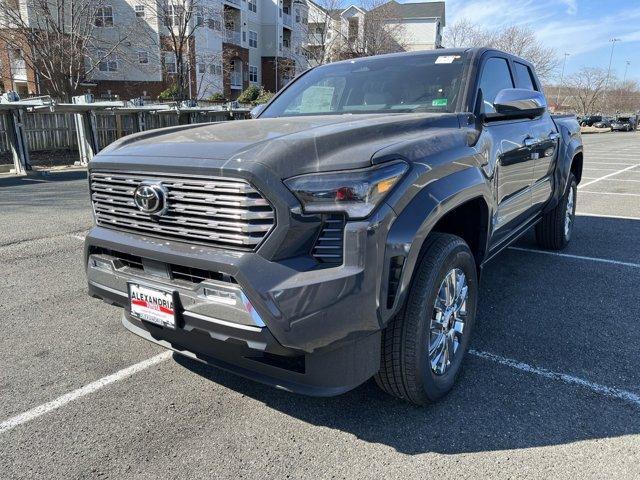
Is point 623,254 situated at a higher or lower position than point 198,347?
lower

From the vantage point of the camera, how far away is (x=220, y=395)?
9.59 ft

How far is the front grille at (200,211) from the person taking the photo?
2133 mm

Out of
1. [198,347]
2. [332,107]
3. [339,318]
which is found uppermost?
[332,107]

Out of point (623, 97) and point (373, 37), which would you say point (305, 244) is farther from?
point (623, 97)

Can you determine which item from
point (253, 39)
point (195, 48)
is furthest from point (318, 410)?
point (253, 39)

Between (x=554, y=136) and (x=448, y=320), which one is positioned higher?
(x=554, y=136)

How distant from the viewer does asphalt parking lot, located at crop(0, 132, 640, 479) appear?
2355mm

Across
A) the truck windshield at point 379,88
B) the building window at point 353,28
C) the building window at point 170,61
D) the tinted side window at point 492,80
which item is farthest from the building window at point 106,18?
the tinted side window at point 492,80

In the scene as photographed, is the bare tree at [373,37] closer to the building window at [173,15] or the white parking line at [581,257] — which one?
the building window at [173,15]

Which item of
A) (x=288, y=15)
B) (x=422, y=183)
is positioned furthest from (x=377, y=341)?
(x=288, y=15)

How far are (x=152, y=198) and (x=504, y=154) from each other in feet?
8.00

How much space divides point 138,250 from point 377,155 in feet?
4.04

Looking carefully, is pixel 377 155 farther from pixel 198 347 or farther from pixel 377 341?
pixel 198 347

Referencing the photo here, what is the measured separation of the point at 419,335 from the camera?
2.41 m
